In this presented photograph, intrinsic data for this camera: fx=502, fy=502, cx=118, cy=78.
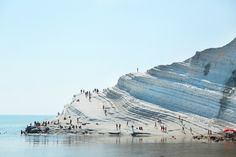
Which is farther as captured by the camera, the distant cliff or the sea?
the distant cliff

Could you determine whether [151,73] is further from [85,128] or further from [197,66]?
[85,128]

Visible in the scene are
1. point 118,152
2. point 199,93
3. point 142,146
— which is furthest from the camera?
point 199,93

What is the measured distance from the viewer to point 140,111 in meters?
72.2

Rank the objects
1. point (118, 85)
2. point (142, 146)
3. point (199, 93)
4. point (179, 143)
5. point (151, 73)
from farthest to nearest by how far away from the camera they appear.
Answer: point (118, 85)
point (151, 73)
point (199, 93)
point (179, 143)
point (142, 146)

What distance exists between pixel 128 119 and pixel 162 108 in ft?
18.4

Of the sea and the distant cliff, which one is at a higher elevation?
the distant cliff

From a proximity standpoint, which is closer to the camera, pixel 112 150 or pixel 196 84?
pixel 112 150

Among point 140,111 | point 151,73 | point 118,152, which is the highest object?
point 151,73

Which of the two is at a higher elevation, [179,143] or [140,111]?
[140,111]

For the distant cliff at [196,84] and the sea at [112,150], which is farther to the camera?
the distant cliff at [196,84]

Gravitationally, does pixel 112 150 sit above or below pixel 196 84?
below

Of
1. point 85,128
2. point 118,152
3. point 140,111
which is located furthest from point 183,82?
point 118,152

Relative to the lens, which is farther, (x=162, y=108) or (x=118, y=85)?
(x=118, y=85)

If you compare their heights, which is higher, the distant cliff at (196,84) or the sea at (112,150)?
the distant cliff at (196,84)
